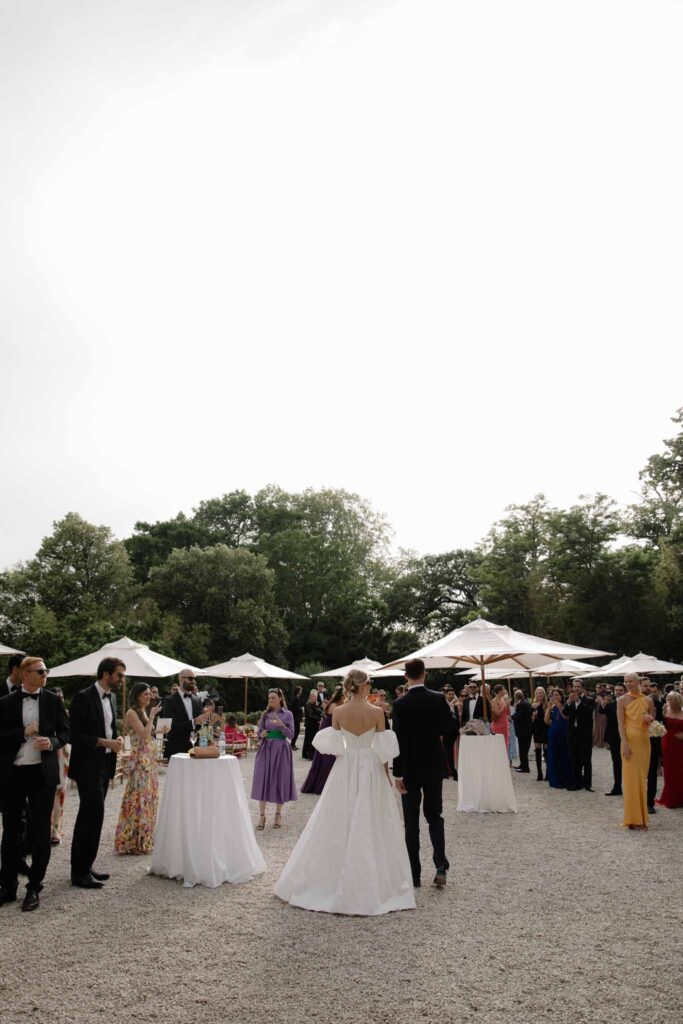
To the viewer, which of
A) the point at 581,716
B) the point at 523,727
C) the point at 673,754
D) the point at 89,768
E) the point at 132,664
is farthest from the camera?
the point at 523,727

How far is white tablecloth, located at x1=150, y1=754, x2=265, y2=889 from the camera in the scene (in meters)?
7.11

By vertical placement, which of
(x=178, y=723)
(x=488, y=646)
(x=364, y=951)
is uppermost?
(x=488, y=646)

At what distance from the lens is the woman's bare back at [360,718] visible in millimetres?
6691

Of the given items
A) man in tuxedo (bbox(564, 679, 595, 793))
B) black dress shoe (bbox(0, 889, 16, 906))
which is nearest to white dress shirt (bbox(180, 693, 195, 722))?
black dress shoe (bbox(0, 889, 16, 906))

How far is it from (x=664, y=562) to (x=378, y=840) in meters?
30.4

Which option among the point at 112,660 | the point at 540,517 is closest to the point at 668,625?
the point at 540,517

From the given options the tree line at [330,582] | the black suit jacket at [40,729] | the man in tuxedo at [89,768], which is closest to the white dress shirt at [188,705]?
the man in tuxedo at [89,768]

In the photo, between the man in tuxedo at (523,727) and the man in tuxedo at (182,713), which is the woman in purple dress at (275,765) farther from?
the man in tuxedo at (523,727)

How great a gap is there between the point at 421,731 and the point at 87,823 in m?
3.02

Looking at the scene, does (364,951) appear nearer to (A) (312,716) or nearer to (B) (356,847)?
(B) (356,847)

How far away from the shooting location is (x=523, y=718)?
55.9ft

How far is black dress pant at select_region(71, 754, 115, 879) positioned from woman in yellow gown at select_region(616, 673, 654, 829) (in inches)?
248

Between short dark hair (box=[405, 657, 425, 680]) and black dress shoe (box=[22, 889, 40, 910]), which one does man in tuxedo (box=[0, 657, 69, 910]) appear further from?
short dark hair (box=[405, 657, 425, 680])

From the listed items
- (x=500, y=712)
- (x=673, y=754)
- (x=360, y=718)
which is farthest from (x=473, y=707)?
(x=360, y=718)
